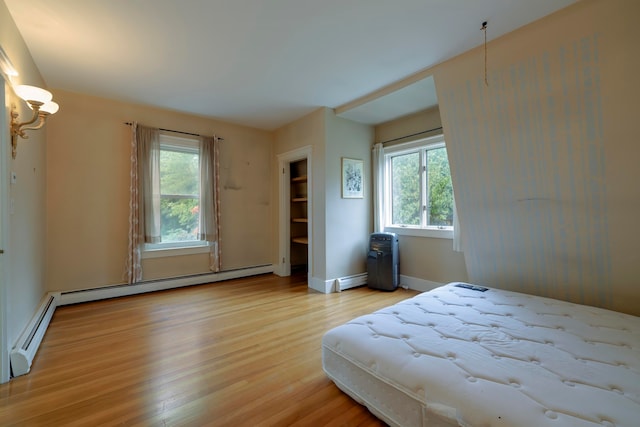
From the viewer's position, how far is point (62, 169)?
3.17 metres

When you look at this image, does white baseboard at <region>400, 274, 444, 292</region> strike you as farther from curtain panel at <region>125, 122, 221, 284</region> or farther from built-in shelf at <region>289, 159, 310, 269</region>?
curtain panel at <region>125, 122, 221, 284</region>

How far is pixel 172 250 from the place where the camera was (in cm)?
388

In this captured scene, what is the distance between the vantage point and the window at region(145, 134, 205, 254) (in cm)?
384

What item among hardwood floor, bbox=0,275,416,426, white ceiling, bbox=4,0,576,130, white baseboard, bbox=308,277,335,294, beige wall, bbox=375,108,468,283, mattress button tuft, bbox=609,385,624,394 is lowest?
hardwood floor, bbox=0,275,416,426

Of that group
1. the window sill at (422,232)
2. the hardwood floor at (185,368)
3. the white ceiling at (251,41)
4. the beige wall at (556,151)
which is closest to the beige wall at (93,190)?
the white ceiling at (251,41)

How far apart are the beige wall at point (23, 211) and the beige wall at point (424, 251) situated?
3.90 m

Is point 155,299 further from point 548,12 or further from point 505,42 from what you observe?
point 548,12

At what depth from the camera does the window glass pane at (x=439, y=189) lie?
3.41 m

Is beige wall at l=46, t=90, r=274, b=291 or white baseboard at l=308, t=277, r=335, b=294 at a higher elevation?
beige wall at l=46, t=90, r=274, b=291

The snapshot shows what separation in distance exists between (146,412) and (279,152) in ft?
12.7

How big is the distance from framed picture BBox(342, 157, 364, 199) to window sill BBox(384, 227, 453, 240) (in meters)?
0.72

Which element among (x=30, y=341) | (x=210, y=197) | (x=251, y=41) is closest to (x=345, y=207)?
(x=210, y=197)

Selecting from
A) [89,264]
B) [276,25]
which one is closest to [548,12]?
[276,25]

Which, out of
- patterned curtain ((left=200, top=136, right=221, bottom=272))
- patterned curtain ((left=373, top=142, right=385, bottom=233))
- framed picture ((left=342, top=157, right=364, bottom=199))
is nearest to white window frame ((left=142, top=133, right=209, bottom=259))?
patterned curtain ((left=200, top=136, right=221, bottom=272))
